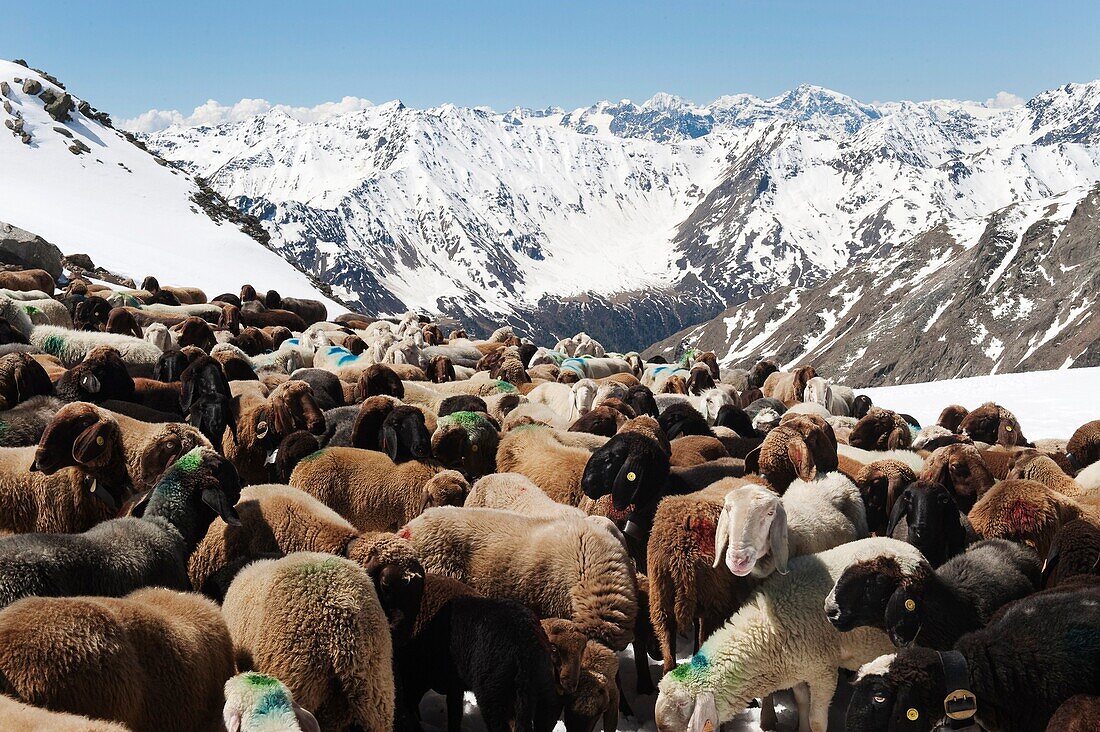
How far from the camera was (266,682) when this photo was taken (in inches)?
191

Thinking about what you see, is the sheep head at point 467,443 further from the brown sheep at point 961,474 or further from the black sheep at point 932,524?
the brown sheep at point 961,474

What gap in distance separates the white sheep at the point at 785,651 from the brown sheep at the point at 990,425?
9.36 meters

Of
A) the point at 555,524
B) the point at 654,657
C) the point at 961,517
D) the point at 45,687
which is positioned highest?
the point at 961,517

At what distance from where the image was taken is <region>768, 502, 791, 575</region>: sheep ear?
683cm

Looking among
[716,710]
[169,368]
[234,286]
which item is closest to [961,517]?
[716,710]

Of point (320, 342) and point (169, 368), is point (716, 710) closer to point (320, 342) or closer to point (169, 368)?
point (169, 368)

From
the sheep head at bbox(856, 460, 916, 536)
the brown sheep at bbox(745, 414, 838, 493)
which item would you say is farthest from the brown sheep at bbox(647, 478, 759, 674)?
the sheep head at bbox(856, 460, 916, 536)

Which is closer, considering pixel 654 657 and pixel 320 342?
pixel 654 657

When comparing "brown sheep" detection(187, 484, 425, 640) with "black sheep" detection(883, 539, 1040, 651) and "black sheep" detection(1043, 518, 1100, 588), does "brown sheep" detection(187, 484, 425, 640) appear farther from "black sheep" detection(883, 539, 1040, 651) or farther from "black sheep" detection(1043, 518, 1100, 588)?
"black sheep" detection(1043, 518, 1100, 588)

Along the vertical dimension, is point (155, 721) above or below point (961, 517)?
below

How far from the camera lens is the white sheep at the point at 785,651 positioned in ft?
20.8


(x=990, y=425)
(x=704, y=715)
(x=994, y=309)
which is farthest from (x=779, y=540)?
(x=994, y=309)

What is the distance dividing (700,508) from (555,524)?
1.18 meters

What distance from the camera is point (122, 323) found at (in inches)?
720
